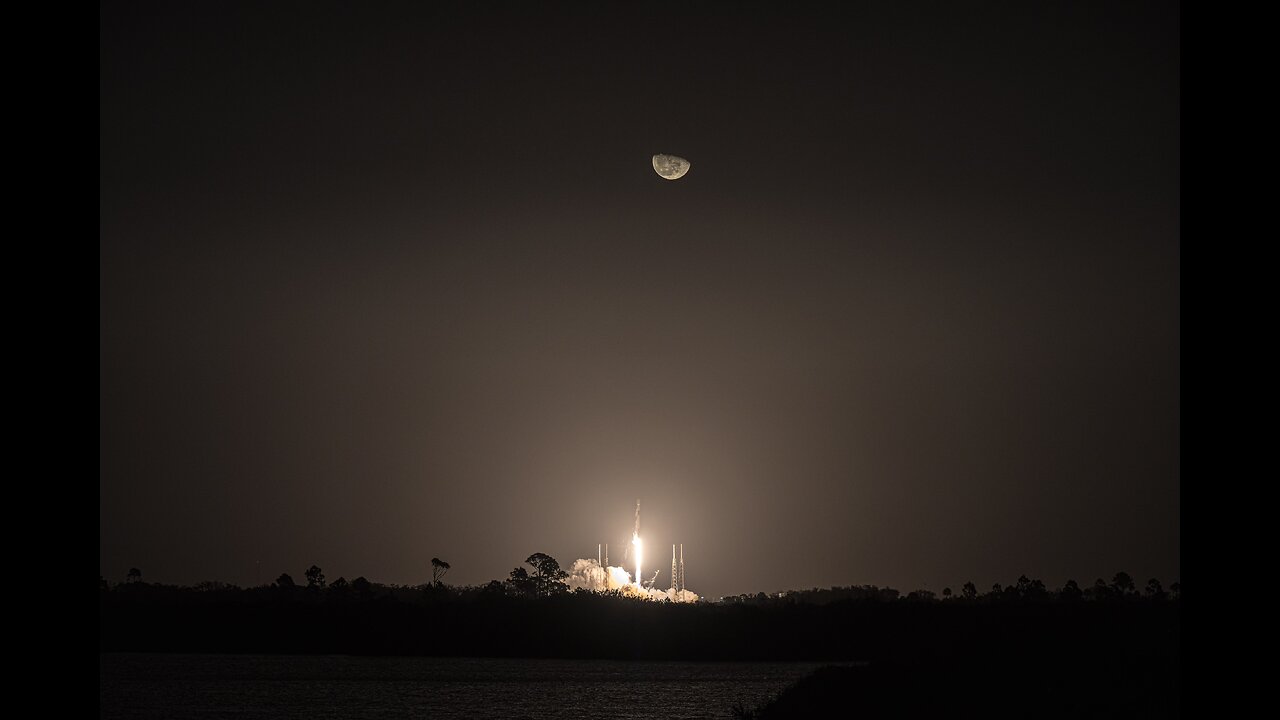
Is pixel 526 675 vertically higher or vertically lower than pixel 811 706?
lower

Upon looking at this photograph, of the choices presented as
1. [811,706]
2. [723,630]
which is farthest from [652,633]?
[811,706]

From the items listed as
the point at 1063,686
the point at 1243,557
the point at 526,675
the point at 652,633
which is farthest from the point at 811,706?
the point at 652,633

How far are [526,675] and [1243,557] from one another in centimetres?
15241

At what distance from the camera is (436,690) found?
413ft

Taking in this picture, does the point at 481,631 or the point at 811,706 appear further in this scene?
the point at 481,631

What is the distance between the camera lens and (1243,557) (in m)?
3.46

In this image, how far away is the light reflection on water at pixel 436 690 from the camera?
101m

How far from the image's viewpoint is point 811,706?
55.8 m

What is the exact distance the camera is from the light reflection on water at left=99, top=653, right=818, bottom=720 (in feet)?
333
